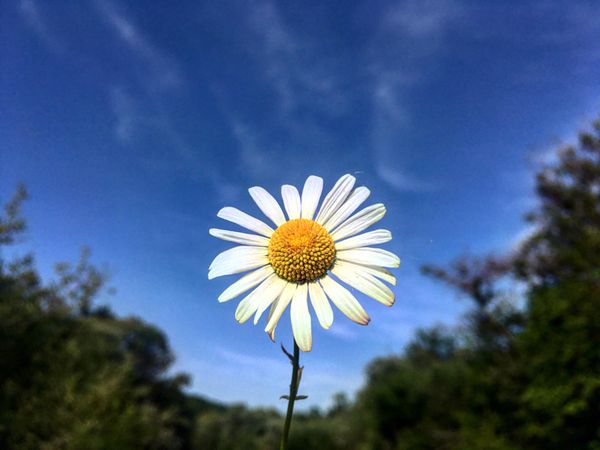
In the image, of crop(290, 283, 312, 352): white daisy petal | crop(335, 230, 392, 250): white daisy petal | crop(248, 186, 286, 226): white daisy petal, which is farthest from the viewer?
crop(248, 186, 286, 226): white daisy petal

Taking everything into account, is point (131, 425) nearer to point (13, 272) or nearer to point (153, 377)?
point (13, 272)

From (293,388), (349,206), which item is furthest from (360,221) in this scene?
(293,388)

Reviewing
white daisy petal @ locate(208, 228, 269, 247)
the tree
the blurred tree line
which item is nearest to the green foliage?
the blurred tree line

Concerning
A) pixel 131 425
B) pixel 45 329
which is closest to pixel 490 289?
pixel 131 425

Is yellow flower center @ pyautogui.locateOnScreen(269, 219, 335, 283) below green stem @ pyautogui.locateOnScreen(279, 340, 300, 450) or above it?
above

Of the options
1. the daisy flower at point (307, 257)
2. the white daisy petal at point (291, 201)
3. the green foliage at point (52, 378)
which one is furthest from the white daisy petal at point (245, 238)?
the green foliage at point (52, 378)

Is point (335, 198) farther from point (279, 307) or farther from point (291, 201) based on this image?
point (279, 307)

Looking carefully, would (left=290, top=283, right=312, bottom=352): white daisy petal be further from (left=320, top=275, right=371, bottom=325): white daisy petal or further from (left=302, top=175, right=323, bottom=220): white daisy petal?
(left=302, top=175, right=323, bottom=220): white daisy petal
